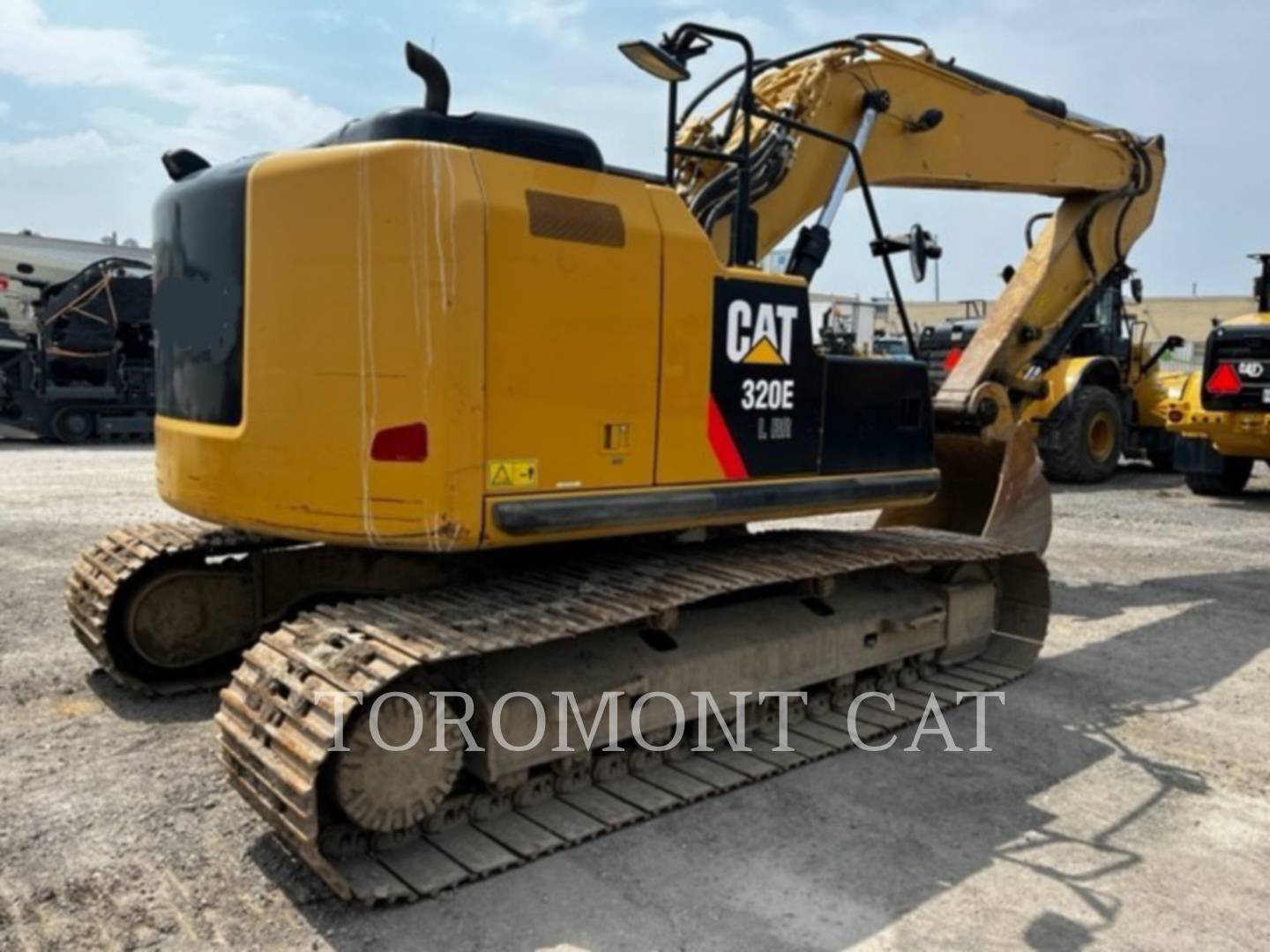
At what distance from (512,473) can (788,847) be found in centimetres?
164

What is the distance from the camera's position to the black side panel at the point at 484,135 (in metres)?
3.70

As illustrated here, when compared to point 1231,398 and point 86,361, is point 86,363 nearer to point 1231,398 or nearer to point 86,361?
point 86,361

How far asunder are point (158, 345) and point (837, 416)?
9.57 feet

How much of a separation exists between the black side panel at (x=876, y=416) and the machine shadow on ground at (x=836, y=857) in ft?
4.23

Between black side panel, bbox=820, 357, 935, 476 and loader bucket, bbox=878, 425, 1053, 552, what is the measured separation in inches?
55.1

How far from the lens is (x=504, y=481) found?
3.69 m

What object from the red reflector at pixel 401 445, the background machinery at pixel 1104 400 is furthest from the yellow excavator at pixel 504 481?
the background machinery at pixel 1104 400

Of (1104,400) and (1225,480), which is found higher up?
(1104,400)

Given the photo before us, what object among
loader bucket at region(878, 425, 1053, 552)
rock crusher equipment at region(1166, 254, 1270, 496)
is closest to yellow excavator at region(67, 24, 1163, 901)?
loader bucket at region(878, 425, 1053, 552)

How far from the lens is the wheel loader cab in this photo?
354 centimetres

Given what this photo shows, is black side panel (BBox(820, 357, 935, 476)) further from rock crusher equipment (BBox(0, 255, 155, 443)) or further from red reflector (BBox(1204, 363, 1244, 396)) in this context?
rock crusher equipment (BBox(0, 255, 155, 443))

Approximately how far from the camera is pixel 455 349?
3.53 metres

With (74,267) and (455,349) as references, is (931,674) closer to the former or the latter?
(455,349)

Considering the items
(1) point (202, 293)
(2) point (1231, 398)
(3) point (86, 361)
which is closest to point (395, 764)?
(1) point (202, 293)
